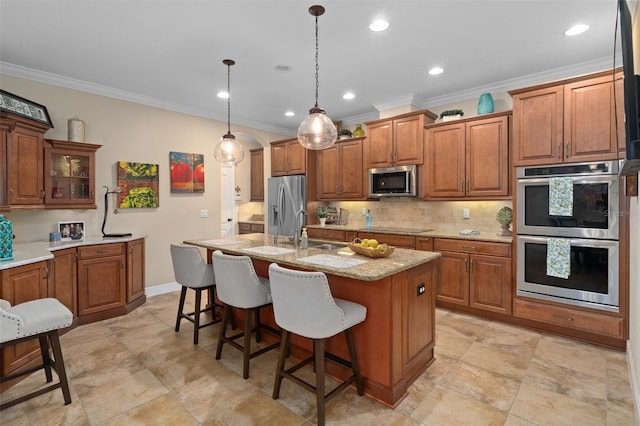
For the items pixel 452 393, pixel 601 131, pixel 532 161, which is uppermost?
pixel 601 131

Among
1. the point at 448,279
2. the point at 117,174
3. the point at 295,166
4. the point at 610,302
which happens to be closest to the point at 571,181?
the point at 610,302

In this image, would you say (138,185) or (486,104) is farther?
(138,185)

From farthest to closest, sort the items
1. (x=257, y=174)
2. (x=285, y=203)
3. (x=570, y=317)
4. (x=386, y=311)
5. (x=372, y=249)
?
(x=257, y=174)
(x=285, y=203)
(x=570, y=317)
(x=372, y=249)
(x=386, y=311)

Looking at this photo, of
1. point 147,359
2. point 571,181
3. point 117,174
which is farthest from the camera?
point 117,174

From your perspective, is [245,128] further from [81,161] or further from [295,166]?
[81,161]

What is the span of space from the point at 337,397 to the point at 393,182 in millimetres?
3091

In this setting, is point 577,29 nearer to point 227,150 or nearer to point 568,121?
point 568,121

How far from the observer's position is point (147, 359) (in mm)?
2721

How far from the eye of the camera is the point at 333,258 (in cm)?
240

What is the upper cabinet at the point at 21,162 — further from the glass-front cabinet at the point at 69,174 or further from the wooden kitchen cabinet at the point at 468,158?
the wooden kitchen cabinet at the point at 468,158

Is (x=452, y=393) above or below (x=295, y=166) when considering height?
below

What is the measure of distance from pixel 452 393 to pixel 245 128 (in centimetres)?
501

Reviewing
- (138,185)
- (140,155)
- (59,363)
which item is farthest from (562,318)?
(140,155)

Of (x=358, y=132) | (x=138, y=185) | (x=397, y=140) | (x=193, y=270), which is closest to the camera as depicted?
(x=193, y=270)
